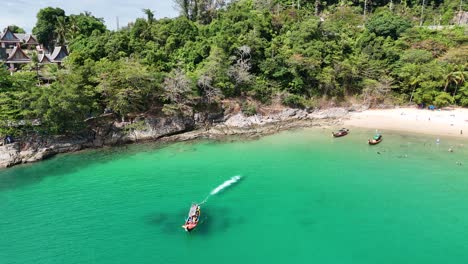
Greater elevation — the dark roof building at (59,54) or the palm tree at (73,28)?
the palm tree at (73,28)

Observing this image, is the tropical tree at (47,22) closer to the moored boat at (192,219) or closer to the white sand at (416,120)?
the moored boat at (192,219)

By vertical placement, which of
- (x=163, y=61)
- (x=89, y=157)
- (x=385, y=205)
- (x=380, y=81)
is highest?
(x=163, y=61)

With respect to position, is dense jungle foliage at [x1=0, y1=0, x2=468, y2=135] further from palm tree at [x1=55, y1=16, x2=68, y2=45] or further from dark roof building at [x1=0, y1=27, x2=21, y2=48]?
dark roof building at [x1=0, y1=27, x2=21, y2=48]

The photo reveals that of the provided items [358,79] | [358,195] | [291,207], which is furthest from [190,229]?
[358,79]

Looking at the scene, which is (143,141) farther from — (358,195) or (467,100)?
(467,100)

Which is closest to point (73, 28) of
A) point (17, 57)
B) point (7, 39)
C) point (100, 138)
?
point (17, 57)

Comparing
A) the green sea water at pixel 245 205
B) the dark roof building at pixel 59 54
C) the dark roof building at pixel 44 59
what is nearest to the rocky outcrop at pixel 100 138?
the green sea water at pixel 245 205
